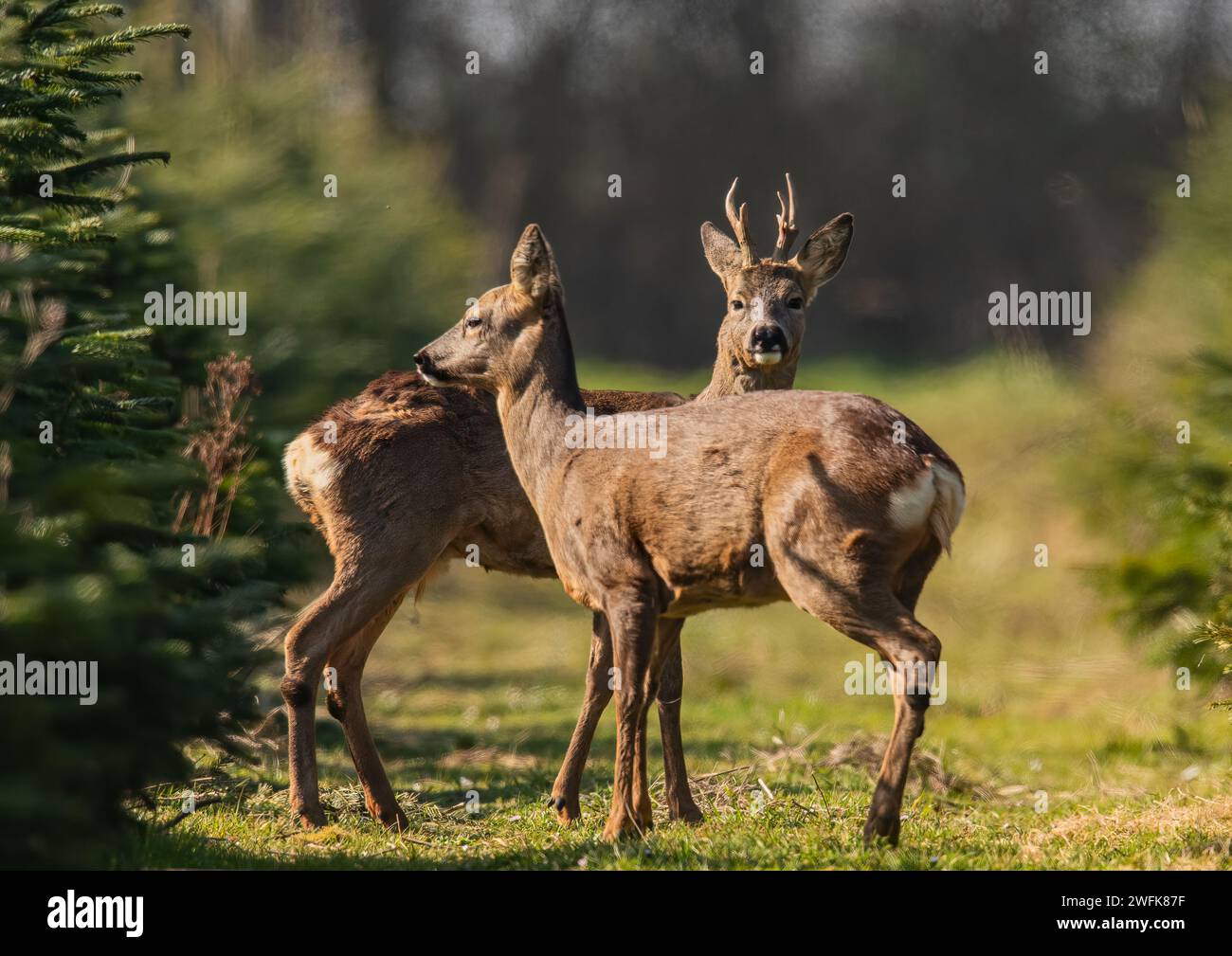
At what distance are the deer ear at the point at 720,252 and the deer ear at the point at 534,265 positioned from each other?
1602 mm

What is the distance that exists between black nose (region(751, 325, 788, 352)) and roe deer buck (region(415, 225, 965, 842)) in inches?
43.2

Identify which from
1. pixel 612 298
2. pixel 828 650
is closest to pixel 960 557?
pixel 828 650

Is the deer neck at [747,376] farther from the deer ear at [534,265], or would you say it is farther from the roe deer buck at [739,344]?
the deer ear at [534,265]

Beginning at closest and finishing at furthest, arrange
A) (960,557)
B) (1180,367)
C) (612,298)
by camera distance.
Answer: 1. (1180,367)
2. (960,557)
3. (612,298)

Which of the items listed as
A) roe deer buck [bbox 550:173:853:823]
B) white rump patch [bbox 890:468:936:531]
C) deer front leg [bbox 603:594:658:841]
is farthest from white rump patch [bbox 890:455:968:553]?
roe deer buck [bbox 550:173:853:823]

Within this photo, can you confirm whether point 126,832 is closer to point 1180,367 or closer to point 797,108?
point 1180,367

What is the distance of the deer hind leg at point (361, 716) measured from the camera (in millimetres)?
8336

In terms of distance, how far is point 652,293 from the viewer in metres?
36.7

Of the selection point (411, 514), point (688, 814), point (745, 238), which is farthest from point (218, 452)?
point (688, 814)

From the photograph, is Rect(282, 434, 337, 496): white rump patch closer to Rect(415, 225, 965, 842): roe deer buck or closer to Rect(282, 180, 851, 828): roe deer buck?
Rect(282, 180, 851, 828): roe deer buck

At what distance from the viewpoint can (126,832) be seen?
20.6 feet

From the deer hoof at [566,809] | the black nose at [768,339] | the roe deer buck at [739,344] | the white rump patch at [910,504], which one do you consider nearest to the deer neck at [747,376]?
the roe deer buck at [739,344]

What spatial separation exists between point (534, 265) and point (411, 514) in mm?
1475
